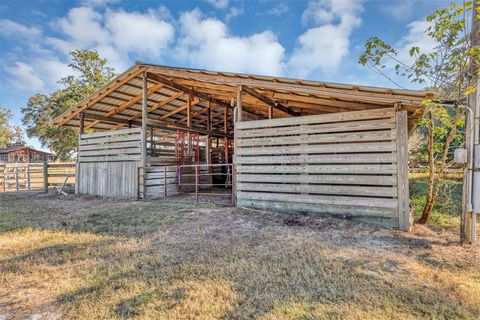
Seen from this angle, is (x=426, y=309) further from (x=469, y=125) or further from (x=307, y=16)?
(x=307, y=16)

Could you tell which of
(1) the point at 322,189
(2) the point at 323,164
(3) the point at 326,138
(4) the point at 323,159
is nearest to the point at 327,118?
(3) the point at 326,138

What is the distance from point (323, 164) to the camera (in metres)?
5.20

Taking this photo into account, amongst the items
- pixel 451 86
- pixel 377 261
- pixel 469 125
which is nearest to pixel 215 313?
pixel 377 261

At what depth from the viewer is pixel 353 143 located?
194 inches

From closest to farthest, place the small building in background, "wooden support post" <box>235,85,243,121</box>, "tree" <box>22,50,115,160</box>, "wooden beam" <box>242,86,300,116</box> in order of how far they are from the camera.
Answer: "wooden support post" <box>235,85,243,121</box>
"wooden beam" <box>242,86,300,116</box>
"tree" <box>22,50,115,160</box>
the small building in background

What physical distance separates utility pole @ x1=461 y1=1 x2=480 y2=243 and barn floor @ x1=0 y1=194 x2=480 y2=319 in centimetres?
38

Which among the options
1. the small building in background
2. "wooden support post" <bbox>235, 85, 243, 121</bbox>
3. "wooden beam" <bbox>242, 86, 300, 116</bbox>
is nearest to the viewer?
"wooden support post" <bbox>235, 85, 243, 121</bbox>

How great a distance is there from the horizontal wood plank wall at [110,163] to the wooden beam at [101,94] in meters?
1.02

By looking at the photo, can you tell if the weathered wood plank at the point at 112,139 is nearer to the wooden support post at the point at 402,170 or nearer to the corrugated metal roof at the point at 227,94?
the corrugated metal roof at the point at 227,94

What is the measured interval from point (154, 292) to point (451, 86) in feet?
15.8

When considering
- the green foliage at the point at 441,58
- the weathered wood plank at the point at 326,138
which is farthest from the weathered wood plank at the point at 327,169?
the green foliage at the point at 441,58

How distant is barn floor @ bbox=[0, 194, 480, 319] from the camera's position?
200cm

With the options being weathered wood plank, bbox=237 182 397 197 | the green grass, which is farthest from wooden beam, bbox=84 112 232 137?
the green grass

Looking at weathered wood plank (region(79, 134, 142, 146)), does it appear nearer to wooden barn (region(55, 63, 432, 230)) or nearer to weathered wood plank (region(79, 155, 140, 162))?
wooden barn (region(55, 63, 432, 230))
